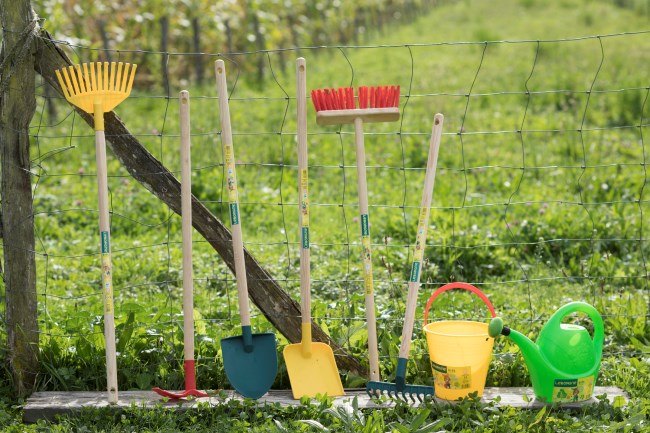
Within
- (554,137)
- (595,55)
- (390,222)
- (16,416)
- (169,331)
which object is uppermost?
(595,55)

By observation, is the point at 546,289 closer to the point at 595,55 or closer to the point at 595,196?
the point at 595,196

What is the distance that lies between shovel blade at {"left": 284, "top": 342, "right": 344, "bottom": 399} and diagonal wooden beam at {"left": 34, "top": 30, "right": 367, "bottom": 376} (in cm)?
13

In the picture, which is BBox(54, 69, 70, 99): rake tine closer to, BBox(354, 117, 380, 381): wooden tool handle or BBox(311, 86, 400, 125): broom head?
BBox(311, 86, 400, 125): broom head

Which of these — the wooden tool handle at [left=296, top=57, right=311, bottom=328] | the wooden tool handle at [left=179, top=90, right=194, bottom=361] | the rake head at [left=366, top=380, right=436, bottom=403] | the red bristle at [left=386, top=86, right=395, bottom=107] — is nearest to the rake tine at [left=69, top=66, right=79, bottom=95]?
the wooden tool handle at [left=179, top=90, right=194, bottom=361]

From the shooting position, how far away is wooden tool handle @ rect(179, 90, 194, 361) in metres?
3.38

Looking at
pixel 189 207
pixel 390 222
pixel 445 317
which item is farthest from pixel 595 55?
pixel 189 207


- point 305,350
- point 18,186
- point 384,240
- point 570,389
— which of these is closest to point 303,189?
point 305,350

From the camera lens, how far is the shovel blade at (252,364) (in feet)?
11.4

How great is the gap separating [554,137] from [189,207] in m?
5.21

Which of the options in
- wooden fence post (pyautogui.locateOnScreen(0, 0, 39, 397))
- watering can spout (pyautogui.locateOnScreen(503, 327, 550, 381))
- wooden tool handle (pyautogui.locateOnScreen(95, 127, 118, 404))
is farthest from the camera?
wooden fence post (pyautogui.locateOnScreen(0, 0, 39, 397))

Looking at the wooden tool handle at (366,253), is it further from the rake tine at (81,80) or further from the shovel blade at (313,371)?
the rake tine at (81,80)

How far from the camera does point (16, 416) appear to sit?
3414mm

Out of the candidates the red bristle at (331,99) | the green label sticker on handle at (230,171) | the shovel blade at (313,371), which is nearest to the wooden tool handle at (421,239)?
the shovel blade at (313,371)

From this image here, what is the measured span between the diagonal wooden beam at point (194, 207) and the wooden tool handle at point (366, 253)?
9.6 inches
